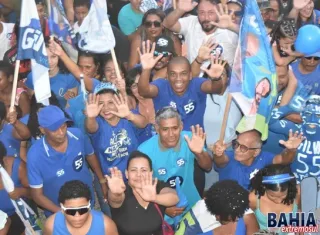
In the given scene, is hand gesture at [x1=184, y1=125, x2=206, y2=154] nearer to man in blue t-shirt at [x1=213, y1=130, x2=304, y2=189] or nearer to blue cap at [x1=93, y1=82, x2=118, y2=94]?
man in blue t-shirt at [x1=213, y1=130, x2=304, y2=189]

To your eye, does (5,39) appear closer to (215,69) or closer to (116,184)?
(215,69)

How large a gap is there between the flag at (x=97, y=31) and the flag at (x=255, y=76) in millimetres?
1594

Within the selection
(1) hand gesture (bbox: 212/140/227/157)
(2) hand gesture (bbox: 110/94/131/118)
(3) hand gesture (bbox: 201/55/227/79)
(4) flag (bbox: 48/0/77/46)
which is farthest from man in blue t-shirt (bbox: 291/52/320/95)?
(4) flag (bbox: 48/0/77/46)

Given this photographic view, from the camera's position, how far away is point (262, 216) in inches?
195

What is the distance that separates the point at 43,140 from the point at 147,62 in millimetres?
1474

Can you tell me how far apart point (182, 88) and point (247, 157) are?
1.17 meters

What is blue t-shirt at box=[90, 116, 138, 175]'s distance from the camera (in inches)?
235

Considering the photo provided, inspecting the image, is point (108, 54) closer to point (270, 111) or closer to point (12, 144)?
point (12, 144)

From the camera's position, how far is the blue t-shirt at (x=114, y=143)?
5.96 metres

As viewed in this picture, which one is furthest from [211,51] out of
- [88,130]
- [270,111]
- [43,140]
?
[43,140]

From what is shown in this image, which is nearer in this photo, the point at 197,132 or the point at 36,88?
the point at 197,132

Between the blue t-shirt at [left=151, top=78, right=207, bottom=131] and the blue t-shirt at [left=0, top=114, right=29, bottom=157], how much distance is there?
1.40 metres

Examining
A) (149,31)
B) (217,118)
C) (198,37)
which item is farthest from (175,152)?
(149,31)

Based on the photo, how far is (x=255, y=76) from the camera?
5.82 m
